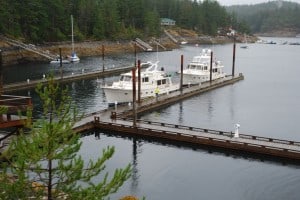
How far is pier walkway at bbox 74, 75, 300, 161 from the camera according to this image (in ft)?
114

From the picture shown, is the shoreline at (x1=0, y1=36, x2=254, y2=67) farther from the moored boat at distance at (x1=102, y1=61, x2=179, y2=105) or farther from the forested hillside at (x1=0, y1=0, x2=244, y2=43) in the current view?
the moored boat at distance at (x1=102, y1=61, x2=179, y2=105)

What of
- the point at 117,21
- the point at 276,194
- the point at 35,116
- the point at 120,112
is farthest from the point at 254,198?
the point at 117,21

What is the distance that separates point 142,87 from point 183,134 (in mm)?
16428

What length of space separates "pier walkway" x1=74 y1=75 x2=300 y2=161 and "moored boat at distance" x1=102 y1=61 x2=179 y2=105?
2.62 meters

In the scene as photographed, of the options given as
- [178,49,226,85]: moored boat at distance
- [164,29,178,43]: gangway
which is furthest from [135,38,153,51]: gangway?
[178,49,226,85]: moored boat at distance

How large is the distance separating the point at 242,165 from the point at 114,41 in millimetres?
103959

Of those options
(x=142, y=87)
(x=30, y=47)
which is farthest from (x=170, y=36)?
(x=142, y=87)

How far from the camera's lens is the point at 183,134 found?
38.0 metres

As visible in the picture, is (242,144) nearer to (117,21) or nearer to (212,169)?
(212,169)

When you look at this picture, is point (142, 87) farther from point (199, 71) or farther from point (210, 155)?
point (210, 155)

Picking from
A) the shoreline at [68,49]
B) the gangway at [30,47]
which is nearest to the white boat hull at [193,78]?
the shoreline at [68,49]

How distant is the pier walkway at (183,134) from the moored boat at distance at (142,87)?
2.62 meters

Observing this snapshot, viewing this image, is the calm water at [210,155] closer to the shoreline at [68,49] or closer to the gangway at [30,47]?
the shoreline at [68,49]

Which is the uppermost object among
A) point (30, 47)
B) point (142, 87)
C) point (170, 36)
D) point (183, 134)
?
point (170, 36)
